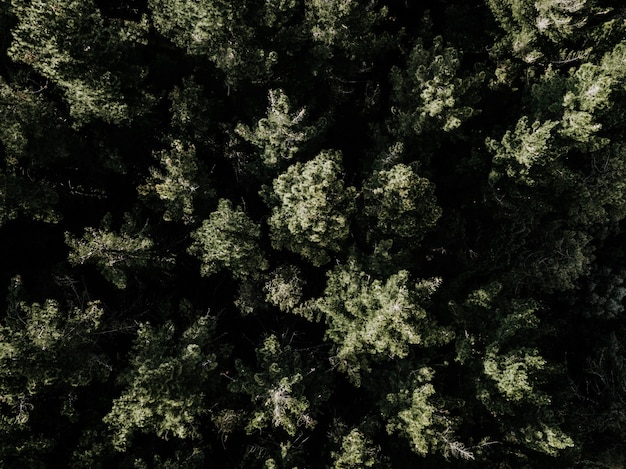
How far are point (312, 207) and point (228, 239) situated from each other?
3.21 metres

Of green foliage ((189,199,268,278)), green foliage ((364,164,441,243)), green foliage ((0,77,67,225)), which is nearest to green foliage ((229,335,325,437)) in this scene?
green foliage ((189,199,268,278))

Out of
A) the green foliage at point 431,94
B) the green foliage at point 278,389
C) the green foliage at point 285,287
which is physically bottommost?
the green foliage at point 278,389

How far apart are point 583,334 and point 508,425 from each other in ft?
34.7

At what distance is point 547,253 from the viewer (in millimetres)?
22953

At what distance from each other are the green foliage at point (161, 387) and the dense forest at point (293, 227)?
100 mm

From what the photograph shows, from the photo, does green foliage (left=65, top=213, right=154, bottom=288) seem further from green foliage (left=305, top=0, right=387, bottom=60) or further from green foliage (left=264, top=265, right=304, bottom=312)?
green foliage (left=305, top=0, right=387, bottom=60)

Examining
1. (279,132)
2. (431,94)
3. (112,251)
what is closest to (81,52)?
(112,251)

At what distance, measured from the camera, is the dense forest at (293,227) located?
15.4 meters

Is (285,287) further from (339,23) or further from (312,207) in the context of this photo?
(339,23)

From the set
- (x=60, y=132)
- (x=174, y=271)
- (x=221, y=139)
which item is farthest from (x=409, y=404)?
(x=60, y=132)

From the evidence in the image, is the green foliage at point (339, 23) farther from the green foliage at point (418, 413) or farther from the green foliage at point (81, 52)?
the green foliage at point (418, 413)

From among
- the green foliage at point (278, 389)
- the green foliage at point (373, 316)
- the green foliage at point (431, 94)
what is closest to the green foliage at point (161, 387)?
the green foliage at point (278, 389)

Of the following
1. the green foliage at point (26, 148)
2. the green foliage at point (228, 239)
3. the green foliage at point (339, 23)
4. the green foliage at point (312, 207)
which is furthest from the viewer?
the green foliage at point (339, 23)

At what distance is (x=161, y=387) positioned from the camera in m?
14.6
